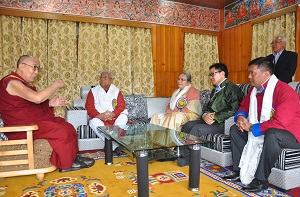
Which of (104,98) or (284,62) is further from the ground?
(284,62)

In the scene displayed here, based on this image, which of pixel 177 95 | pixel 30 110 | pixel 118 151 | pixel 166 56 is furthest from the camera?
pixel 166 56

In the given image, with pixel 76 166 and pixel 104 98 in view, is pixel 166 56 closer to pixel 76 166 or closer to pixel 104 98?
pixel 104 98

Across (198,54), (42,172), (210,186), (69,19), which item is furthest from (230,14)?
(42,172)

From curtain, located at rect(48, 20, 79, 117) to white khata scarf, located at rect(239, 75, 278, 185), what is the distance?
12.3 feet

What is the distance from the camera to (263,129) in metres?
2.19

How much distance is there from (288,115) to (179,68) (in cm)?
410

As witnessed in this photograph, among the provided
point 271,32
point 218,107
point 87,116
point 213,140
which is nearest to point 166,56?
point 271,32

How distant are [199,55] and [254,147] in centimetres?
430

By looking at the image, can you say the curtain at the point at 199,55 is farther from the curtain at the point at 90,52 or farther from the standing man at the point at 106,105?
the standing man at the point at 106,105

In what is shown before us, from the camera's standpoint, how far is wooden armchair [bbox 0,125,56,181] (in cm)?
231

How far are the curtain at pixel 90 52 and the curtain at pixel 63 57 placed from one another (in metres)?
0.12

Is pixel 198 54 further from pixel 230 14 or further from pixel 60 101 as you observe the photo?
pixel 60 101

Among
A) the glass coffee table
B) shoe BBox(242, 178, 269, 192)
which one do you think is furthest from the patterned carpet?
the glass coffee table

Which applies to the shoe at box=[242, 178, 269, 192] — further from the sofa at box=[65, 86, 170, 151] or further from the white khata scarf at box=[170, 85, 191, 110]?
the sofa at box=[65, 86, 170, 151]
